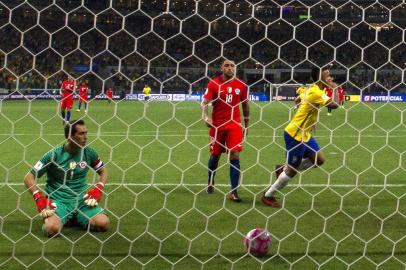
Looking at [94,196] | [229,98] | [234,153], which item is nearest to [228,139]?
[234,153]

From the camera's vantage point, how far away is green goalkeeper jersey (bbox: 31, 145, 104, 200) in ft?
18.4

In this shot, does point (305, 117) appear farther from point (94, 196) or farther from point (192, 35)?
point (192, 35)

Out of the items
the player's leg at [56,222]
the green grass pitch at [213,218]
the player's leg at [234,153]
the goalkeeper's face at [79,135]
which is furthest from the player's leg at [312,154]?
the player's leg at [56,222]

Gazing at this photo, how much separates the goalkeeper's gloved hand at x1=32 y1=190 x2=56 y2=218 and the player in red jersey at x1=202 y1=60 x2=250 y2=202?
7.00ft

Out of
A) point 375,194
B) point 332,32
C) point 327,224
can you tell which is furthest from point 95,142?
point 327,224

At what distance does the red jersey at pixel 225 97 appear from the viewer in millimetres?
7172

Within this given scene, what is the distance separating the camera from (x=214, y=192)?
7.51 meters

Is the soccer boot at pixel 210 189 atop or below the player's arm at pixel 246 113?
below

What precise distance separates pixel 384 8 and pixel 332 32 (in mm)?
3884

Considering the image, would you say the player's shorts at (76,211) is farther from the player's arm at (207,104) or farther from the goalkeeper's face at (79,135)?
the player's arm at (207,104)

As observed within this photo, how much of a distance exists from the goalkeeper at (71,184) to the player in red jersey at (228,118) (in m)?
1.66

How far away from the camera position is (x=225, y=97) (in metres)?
7.33

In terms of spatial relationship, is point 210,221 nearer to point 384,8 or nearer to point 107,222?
point 107,222

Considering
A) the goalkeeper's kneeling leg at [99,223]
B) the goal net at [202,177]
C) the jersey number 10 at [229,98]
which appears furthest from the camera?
the jersey number 10 at [229,98]
